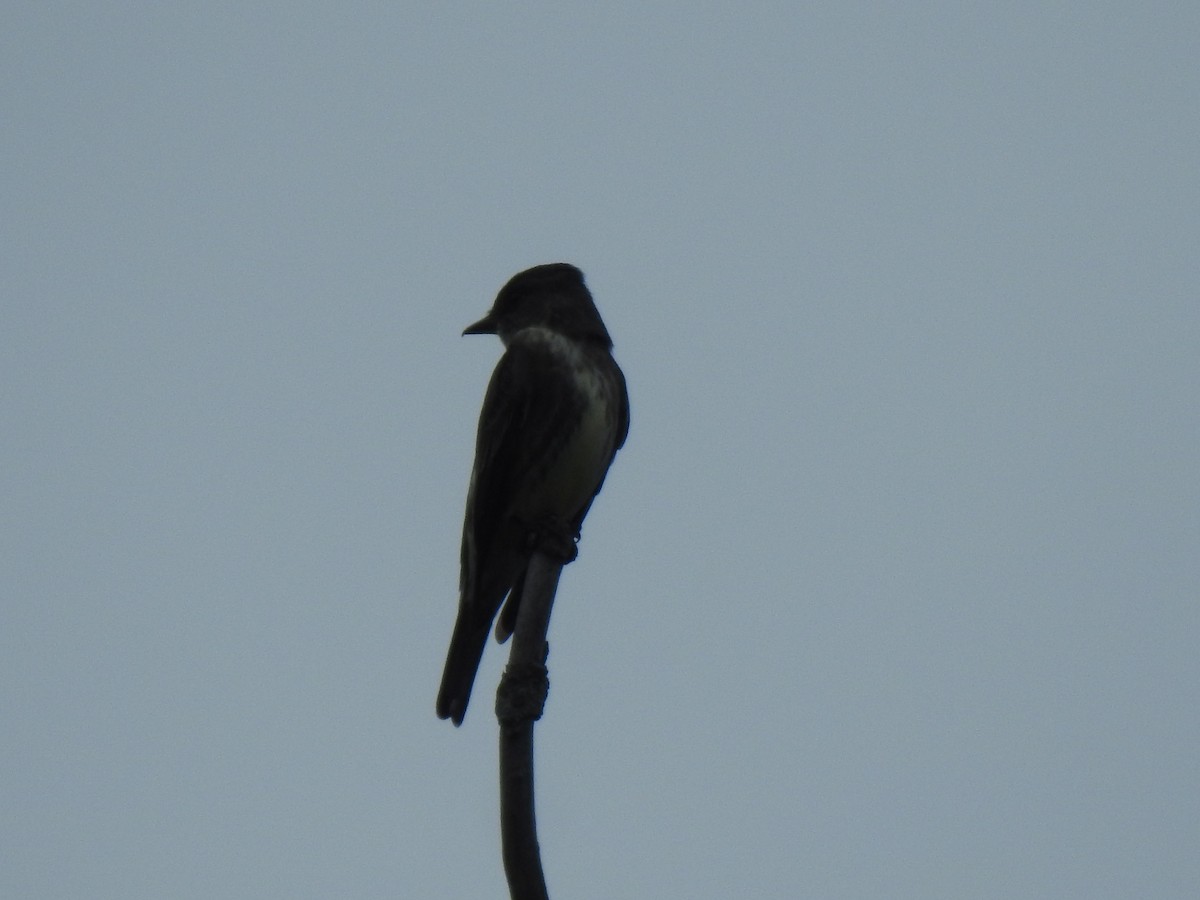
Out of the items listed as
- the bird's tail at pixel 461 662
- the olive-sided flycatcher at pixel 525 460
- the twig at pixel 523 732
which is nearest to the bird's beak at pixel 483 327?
the olive-sided flycatcher at pixel 525 460

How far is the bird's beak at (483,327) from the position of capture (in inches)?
268

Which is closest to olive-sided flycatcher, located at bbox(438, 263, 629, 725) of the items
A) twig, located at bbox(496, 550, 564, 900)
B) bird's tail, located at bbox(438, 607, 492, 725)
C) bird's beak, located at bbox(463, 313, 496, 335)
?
bird's tail, located at bbox(438, 607, 492, 725)

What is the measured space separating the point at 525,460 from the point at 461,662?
86 cm

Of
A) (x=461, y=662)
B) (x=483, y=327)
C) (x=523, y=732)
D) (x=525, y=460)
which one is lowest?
(x=523, y=732)

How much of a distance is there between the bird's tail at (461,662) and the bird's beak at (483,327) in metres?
1.63

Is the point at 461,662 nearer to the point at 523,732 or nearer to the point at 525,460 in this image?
the point at 525,460

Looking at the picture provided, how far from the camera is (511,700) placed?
11.5 feet

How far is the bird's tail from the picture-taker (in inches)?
208

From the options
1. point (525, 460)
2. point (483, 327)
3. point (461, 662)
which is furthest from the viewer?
point (483, 327)

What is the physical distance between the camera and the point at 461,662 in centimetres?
539

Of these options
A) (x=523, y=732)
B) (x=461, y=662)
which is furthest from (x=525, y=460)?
(x=523, y=732)

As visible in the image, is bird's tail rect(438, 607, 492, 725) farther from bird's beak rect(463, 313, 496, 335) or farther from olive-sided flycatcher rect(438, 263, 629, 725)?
bird's beak rect(463, 313, 496, 335)

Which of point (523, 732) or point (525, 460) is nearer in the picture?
point (523, 732)

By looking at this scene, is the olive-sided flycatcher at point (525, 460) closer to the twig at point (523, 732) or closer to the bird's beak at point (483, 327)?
the bird's beak at point (483, 327)
